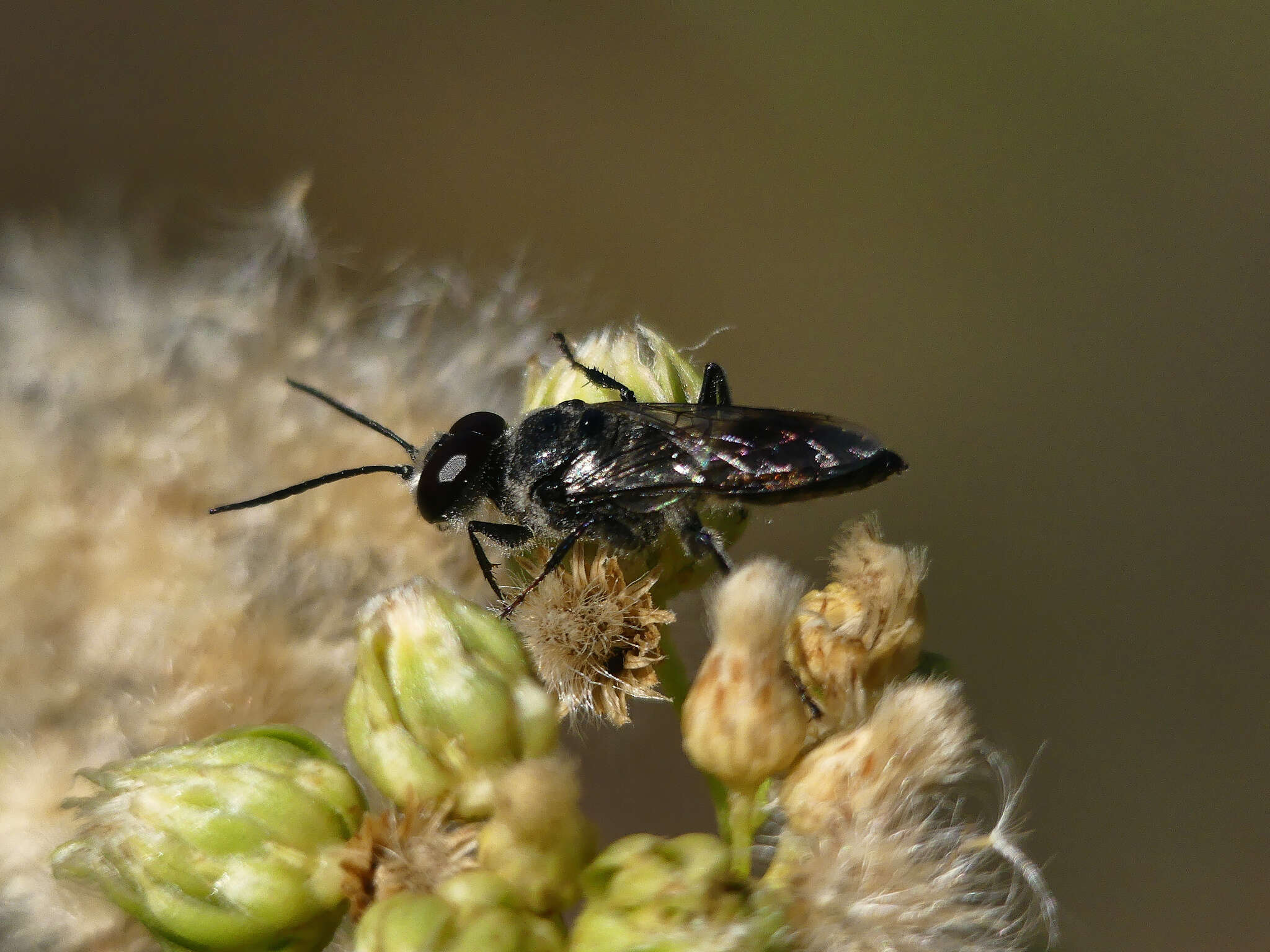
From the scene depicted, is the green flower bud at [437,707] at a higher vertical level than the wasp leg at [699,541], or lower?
lower

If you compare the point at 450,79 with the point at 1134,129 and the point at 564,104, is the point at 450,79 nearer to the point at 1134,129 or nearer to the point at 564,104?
the point at 564,104

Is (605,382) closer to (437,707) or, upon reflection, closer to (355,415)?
(355,415)

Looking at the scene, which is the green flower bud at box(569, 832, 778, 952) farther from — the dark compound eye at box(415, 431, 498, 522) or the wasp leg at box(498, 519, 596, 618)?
the dark compound eye at box(415, 431, 498, 522)

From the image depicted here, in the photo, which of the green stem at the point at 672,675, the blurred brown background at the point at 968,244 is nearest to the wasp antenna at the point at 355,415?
the green stem at the point at 672,675

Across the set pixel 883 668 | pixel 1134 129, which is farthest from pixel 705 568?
pixel 1134 129

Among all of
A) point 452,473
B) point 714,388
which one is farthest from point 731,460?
point 452,473

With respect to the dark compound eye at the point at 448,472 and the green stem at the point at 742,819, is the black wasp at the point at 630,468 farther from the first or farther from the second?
the green stem at the point at 742,819

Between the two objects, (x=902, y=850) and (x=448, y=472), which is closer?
(x=902, y=850)

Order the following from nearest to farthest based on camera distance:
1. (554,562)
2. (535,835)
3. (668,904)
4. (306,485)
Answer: (668,904) → (535,835) → (554,562) → (306,485)
